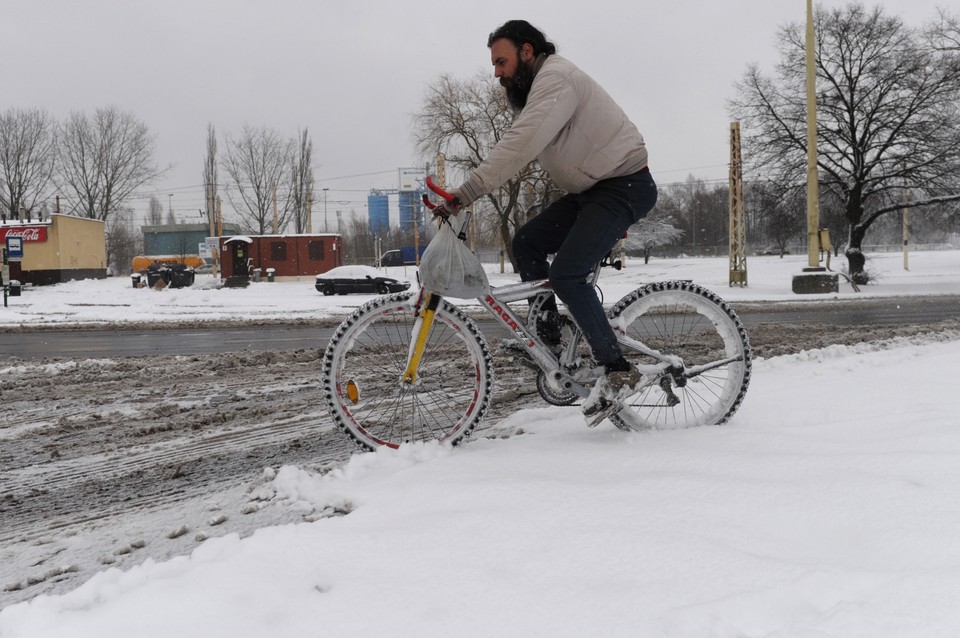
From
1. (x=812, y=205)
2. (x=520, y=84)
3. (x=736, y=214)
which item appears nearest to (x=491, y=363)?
(x=520, y=84)

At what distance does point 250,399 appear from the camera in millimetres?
5461

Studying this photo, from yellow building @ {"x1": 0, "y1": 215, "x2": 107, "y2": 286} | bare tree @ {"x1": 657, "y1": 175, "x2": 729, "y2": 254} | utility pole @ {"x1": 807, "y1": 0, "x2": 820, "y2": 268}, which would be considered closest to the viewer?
utility pole @ {"x1": 807, "y1": 0, "x2": 820, "y2": 268}

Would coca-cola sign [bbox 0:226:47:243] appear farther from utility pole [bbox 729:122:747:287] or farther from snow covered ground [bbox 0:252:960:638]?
snow covered ground [bbox 0:252:960:638]

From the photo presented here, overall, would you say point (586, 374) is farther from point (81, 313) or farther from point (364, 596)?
point (81, 313)

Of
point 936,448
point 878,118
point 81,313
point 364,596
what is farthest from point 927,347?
point 878,118

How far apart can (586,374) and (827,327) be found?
7.92 metres

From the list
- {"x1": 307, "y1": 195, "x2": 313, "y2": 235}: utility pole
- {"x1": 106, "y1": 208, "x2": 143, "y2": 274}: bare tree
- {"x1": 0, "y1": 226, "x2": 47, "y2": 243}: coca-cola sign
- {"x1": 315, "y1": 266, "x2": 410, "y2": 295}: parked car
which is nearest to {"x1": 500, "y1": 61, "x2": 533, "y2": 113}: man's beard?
{"x1": 315, "y1": 266, "x2": 410, "y2": 295}: parked car

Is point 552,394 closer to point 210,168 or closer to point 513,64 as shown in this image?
point 513,64

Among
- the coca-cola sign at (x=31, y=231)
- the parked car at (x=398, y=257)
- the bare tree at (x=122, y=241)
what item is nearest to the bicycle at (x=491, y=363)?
the coca-cola sign at (x=31, y=231)

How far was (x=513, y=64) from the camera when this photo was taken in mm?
3377

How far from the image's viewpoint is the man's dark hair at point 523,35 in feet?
11.0

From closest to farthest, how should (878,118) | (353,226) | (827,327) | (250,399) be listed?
(250,399)
(827,327)
(878,118)
(353,226)

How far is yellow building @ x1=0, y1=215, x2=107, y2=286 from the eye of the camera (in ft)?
138

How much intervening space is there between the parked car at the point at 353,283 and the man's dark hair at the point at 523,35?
27976 millimetres
